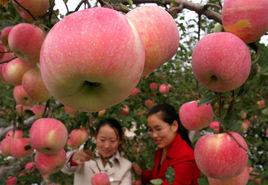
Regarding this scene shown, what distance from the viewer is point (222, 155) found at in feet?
4.85

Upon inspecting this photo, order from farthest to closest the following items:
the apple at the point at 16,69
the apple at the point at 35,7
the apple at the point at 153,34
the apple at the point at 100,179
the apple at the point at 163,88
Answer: the apple at the point at 163,88, the apple at the point at 100,179, the apple at the point at 16,69, the apple at the point at 35,7, the apple at the point at 153,34

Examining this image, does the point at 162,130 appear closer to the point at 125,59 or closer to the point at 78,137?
the point at 78,137

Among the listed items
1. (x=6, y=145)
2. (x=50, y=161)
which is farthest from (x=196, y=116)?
(x=6, y=145)

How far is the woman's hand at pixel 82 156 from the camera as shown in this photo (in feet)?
9.38

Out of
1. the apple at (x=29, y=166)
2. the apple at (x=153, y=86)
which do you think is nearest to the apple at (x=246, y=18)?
the apple at (x=29, y=166)

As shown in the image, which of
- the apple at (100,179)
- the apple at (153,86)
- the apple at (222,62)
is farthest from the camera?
the apple at (153,86)

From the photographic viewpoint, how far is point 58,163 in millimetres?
2242

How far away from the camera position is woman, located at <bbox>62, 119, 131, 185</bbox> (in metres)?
2.93

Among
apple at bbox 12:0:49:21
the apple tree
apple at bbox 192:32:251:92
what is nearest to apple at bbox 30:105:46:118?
the apple tree

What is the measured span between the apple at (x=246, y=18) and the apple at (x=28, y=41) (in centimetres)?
48

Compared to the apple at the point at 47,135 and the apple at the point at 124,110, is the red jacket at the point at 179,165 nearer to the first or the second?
the apple at the point at 124,110

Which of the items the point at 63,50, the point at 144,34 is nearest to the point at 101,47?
the point at 63,50

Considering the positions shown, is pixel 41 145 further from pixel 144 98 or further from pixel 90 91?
pixel 144 98

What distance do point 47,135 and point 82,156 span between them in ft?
3.39
